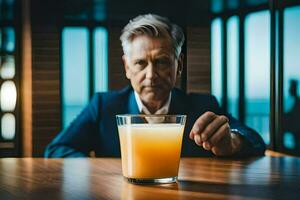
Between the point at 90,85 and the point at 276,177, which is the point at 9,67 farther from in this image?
the point at 276,177

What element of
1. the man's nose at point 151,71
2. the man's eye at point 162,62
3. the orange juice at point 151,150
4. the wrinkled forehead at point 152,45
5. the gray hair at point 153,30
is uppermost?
the gray hair at point 153,30

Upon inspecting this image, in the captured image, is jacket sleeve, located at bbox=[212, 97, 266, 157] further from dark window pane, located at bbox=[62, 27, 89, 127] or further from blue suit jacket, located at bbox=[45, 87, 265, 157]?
dark window pane, located at bbox=[62, 27, 89, 127]

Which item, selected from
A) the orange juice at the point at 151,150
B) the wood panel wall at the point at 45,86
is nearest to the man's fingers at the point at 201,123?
the orange juice at the point at 151,150

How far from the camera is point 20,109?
3.06m

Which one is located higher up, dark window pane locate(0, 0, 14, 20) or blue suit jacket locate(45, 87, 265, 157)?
dark window pane locate(0, 0, 14, 20)

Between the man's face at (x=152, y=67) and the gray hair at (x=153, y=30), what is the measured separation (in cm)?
2

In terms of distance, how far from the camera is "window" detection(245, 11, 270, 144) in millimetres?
3207

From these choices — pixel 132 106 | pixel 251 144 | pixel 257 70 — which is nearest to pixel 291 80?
pixel 257 70

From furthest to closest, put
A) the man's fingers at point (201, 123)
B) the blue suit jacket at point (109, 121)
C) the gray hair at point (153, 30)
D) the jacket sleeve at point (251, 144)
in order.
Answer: the gray hair at point (153, 30) → the blue suit jacket at point (109, 121) → the jacket sleeve at point (251, 144) → the man's fingers at point (201, 123)

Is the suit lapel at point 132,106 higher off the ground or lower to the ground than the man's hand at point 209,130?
higher

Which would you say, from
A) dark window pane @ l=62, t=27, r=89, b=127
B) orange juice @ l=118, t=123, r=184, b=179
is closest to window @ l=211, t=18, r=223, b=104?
dark window pane @ l=62, t=27, r=89, b=127

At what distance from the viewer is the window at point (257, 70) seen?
3207mm

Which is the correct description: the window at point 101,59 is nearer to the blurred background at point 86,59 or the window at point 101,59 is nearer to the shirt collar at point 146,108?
the blurred background at point 86,59

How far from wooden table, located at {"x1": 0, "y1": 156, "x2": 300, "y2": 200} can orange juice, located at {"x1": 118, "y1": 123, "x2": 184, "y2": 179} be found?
27 millimetres
